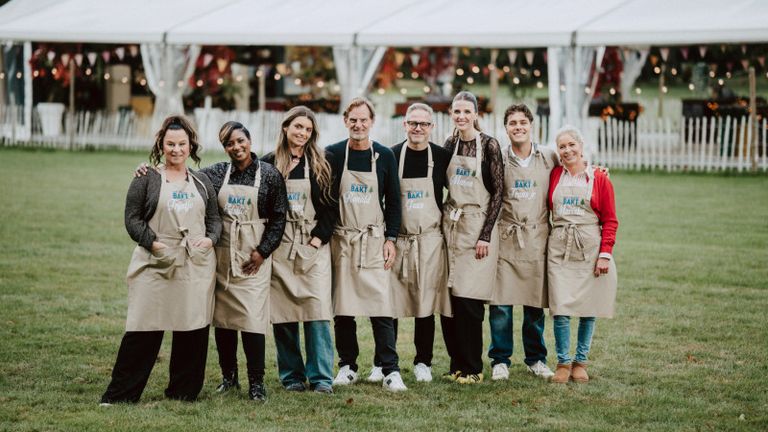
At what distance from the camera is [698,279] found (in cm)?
984

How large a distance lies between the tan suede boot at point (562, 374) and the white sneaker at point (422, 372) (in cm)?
77

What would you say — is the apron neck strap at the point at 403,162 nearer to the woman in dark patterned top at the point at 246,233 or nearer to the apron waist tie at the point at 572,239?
the woman in dark patterned top at the point at 246,233

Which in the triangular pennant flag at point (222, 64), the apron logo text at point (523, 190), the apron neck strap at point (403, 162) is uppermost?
the triangular pennant flag at point (222, 64)

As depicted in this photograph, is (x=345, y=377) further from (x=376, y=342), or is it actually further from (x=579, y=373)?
(x=579, y=373)

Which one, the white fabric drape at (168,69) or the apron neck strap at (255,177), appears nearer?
the apron neck strap at (255,177)

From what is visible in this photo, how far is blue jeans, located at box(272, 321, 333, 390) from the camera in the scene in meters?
6.22

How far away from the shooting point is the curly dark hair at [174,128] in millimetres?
5828

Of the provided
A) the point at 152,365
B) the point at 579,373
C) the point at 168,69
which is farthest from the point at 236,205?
the point at 168,69

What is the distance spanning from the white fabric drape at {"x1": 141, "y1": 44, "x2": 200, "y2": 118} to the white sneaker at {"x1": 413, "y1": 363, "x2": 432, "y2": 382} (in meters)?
15.1

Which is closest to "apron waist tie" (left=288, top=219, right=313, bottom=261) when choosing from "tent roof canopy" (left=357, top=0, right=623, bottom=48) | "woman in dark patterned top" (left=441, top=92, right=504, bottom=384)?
"woman in dark patterned top" (left=441, top=92, right=504, bottom=384)

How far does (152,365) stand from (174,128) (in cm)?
132

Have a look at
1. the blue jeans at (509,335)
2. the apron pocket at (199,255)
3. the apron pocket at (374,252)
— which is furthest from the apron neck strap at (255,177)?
the blue jeans at (509,335)

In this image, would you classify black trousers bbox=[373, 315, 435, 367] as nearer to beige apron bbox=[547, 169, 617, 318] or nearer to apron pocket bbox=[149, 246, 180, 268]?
beige apron bbox=[547, 169, 617, 318]

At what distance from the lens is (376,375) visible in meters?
6.55
